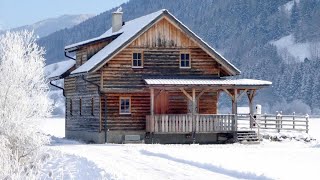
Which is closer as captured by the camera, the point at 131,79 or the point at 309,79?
the point at 131,79

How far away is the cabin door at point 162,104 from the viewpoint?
39.6 metres

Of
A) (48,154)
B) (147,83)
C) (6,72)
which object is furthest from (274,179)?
(147,83)

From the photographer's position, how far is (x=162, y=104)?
39.6 m

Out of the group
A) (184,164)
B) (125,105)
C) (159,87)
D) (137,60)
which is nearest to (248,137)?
Result: (159,87)

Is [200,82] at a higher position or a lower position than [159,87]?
higher

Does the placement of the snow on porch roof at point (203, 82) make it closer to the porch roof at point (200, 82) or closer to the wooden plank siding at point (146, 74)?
the porch roof at point (200, 82)

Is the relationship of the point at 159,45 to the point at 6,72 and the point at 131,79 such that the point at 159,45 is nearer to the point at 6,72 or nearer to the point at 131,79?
the point at 131,79

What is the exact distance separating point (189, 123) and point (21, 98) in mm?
12392

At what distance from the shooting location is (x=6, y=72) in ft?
93.5

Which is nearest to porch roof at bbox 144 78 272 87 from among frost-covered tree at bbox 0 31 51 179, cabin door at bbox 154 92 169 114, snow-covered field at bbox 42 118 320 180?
cabin door at bbox 154 92 169 114

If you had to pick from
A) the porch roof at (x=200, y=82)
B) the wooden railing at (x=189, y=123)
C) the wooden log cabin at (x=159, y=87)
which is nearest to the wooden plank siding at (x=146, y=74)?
the wooden log cabin at (x=159, y=87)

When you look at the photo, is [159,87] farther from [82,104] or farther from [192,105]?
[82,104]

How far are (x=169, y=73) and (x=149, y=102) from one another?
212 cm

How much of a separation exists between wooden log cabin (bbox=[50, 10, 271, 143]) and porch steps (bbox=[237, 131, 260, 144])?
55cm
